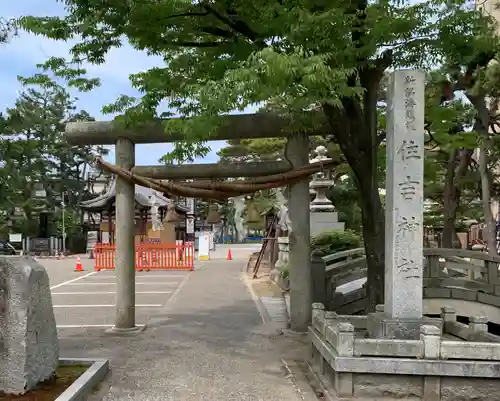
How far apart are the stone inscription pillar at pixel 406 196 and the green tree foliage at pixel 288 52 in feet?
2.18

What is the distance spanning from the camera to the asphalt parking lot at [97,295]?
11.1 m

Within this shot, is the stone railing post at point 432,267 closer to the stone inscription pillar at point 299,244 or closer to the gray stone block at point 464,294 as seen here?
the gray stone block at point 464,294

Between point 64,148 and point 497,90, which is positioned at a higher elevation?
point 64,148

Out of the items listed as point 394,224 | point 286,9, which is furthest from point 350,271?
point 286,9

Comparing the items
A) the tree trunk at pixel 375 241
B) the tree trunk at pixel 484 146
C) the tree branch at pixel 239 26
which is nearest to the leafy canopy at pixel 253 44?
the tree branch at pixel 239 26

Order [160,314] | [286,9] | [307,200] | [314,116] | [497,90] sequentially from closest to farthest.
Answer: [286,9] < [314,116] < [307,200] < [160,314] < [497,90]

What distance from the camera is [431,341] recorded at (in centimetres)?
553

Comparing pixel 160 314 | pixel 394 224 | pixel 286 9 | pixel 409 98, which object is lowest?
pixel 160 314

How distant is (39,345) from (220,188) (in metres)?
4.10

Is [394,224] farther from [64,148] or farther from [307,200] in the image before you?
[64,148]

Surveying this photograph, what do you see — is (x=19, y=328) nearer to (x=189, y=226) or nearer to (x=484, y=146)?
(x=484, y=146)

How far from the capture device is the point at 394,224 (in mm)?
6176

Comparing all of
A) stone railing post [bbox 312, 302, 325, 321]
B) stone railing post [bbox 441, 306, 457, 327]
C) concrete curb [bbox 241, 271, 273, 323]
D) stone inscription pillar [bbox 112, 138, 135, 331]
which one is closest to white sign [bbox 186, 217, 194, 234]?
concrete curb [bbox 241, 271, 273, 323]

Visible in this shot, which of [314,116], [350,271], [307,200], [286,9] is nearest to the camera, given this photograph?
[286,9]
